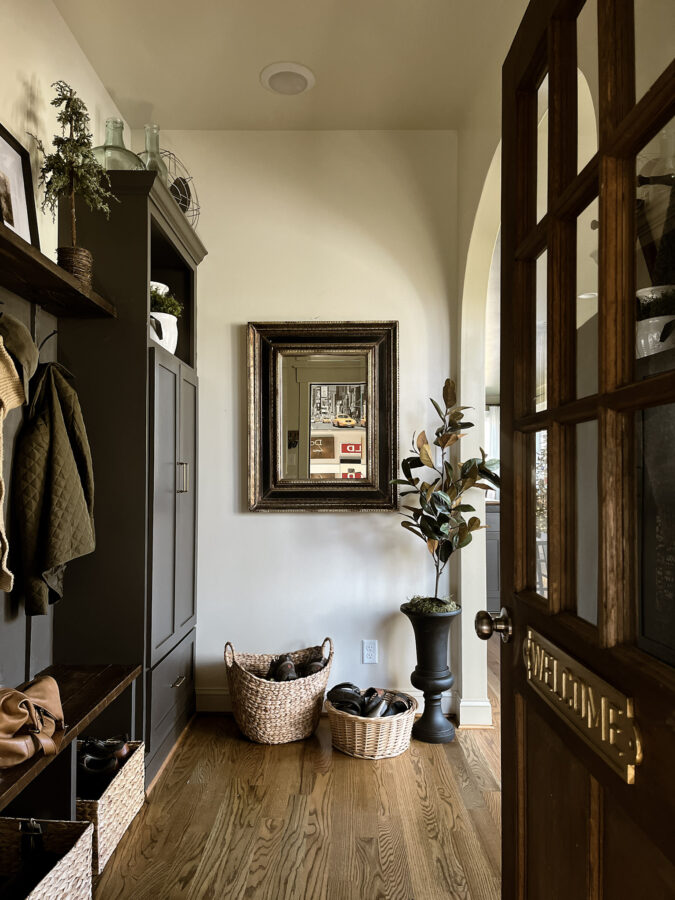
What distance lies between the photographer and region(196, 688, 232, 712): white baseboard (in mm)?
3055

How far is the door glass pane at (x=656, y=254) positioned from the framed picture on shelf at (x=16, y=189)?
1.70 m

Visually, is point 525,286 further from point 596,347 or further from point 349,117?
point 349,117

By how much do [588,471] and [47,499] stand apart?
1.63 metres

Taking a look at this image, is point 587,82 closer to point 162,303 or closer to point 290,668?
point 162,303

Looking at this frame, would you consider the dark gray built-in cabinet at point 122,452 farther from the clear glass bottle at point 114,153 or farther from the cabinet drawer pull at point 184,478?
the cabinet drawer pull at point 184,478

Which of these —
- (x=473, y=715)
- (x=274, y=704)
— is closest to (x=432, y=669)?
(x=473, y=715)

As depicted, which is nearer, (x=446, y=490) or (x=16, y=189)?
(x=16, y=189)

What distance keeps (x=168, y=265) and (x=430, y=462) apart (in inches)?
60.6

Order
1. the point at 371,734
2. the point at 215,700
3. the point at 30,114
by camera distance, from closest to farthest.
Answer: the point at 30,114 → the point at 371,734 → the point at 215,700

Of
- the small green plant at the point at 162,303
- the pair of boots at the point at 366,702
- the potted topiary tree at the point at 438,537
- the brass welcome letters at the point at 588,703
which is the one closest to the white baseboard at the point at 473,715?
the potted topiary tree at the point at 438,537

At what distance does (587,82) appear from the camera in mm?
929

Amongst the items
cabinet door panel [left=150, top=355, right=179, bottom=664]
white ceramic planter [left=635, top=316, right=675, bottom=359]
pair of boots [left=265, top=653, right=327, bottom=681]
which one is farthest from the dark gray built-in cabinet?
white ceramic planter [left=635, top=316, right=675, bottom=359]

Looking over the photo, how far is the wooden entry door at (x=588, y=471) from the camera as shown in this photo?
720 millimetres

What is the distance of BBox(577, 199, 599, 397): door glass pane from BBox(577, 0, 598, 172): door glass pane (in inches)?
3.7
